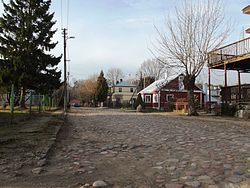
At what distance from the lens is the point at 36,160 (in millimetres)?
5832

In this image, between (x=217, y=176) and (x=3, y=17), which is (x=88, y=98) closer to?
(x=3, y=17)

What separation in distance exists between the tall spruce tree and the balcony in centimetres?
1633

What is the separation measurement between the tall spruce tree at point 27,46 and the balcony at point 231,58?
53.6 ft

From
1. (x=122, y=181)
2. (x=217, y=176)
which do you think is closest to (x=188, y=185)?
(x=217, y=176)

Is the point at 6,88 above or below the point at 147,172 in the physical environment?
above

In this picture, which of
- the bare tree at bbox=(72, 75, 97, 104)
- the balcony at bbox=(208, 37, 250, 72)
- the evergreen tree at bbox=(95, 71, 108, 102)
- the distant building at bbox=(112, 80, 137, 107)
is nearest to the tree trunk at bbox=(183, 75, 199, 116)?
the balcony at bbox=(208, 37, 250, 72)

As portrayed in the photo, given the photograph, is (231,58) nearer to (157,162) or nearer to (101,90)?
(157,162)

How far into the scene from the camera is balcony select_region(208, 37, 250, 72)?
20200mm

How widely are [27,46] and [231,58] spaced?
18.8 m

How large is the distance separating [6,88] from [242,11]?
22.0 metres

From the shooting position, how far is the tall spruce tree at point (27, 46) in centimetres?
2755

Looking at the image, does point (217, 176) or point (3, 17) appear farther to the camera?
point (3, 17)

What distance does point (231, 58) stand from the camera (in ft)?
69.7

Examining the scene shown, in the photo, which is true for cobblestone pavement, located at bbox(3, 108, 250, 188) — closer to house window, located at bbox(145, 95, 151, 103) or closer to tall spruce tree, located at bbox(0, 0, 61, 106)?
tall spruce tree, located at bbox(0, 0, 61, 106)
